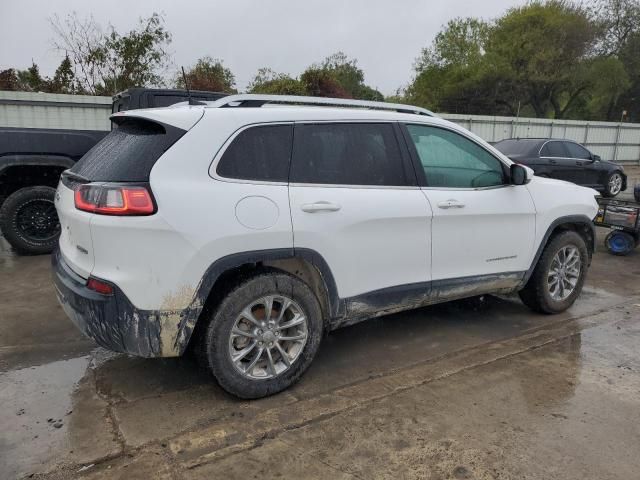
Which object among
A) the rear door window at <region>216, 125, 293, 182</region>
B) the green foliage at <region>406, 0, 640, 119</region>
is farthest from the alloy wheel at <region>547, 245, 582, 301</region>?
the green foliage at <region>406, 0, 640, 119</region>

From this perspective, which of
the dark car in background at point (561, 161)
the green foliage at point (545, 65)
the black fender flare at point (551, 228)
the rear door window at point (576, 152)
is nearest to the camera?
the black fender flare at point (551, 228)

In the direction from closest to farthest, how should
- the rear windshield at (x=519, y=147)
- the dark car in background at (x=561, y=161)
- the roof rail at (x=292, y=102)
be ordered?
1. the roof rail at (x=292, y=102)
2. the dark car in background at (x=561, y=161)
3. the rear windshield at (x=519, y=147)

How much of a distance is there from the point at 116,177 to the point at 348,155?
56.8 inches

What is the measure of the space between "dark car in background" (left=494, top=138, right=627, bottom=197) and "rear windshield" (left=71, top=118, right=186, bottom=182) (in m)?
9.52

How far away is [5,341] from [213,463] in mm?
2472

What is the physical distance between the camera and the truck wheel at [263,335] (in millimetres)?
2904

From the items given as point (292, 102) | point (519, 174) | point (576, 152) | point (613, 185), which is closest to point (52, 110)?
point (292, 102)

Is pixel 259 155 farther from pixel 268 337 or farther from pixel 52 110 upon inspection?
pixel 52 110

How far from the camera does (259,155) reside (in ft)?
9.93

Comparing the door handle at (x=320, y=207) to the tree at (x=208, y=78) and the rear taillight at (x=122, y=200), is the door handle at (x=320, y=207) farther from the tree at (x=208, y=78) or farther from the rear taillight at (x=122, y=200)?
the tree at (x=208, y=78)

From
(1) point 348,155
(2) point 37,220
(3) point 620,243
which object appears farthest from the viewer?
(3) point 620,243

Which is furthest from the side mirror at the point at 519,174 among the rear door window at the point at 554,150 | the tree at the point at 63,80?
the tree at the point at 63,80

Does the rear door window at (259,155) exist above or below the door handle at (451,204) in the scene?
above

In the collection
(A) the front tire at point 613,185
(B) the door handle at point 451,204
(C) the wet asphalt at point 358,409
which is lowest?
(C) the wet asphalt at point 358,409
